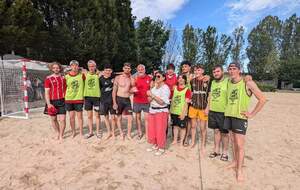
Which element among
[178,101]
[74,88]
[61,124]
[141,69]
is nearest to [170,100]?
[178,101]

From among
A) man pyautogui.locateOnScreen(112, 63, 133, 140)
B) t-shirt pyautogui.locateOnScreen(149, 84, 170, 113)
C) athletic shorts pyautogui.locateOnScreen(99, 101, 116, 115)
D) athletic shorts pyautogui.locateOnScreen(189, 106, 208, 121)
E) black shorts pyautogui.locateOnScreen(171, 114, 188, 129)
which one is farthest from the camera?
athletic shorts pyautogui.locateOnScreen(99, 101, 116, 115)

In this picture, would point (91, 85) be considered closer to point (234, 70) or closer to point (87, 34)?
point (234, 70)

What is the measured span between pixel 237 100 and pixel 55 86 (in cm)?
375

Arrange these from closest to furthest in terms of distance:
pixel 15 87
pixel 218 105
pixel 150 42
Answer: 1. pixel 218 105
2. pixel 15 87
3. pixel 150 42

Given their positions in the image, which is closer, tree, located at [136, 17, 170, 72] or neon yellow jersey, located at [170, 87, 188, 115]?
neon yellow jersey, located at [170, 87, 188, 115]

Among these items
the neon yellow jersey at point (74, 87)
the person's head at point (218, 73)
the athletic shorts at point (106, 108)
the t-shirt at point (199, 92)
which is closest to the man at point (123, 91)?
the athletic shorts at point (106, 108)

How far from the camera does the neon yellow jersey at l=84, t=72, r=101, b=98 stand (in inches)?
224

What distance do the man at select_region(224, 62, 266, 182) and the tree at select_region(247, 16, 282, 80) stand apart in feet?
159

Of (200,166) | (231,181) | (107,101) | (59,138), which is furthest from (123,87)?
(231,181)

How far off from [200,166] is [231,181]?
66 cm

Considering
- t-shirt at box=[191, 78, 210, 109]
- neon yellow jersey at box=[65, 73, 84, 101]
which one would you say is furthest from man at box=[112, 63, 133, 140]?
t-shirt at box=[191, 78, 210, 109]

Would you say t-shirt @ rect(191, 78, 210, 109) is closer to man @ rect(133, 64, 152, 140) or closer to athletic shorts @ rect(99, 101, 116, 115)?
man @ rect(133, 64, 152, 140)

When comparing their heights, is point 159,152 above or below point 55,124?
below

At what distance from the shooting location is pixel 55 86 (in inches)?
214
